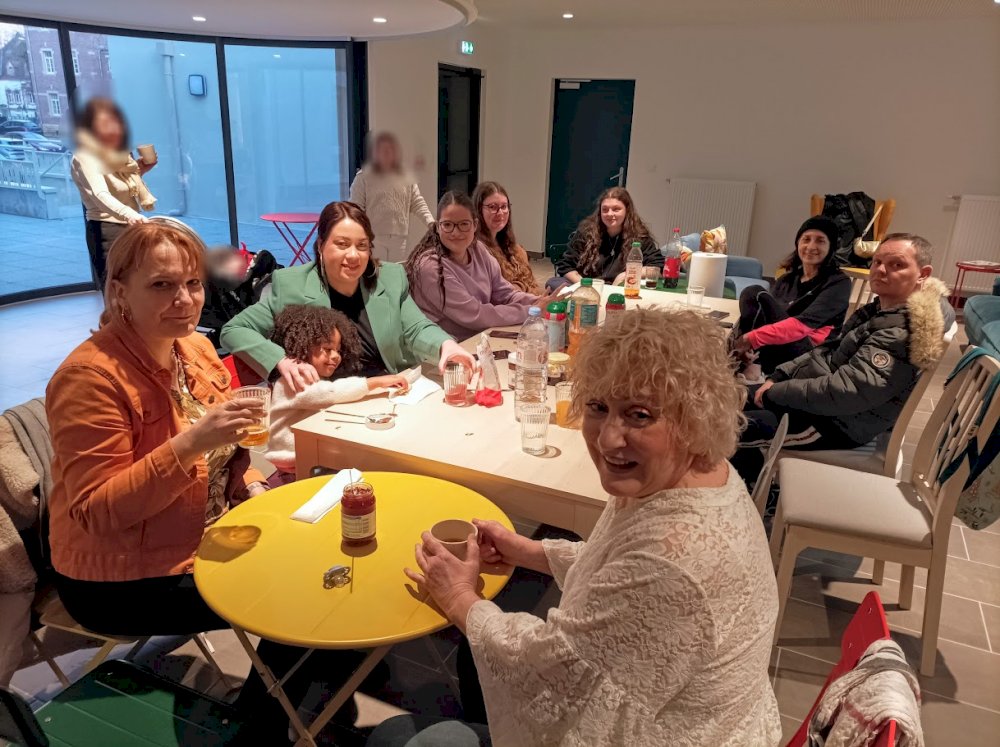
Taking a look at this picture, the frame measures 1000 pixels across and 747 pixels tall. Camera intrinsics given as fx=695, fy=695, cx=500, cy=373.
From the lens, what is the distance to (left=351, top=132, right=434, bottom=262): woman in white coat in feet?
17.5

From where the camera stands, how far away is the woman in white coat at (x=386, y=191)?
17.5 ft

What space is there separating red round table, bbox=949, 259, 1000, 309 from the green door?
3718 millimetres

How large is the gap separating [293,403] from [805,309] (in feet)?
9.35

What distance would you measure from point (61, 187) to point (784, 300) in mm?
6607

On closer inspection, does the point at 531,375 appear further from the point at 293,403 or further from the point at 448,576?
the point at 448,576

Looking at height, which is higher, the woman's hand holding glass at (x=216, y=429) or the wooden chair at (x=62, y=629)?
the woman's hand holding glass at (x=216, y=429)

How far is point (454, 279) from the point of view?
322cm

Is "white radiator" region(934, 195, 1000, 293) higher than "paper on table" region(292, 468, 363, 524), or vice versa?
"white radiator" region(934, 195, 1000, 293)

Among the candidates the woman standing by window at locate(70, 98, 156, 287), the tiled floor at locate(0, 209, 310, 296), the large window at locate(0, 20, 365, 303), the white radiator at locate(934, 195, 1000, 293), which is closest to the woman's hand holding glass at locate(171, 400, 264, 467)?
the woman standing by window at locate(70, 98, 156, 287)

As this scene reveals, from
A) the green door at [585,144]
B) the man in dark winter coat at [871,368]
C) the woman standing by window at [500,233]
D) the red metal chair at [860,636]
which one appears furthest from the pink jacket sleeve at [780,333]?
the green door at [585,144]

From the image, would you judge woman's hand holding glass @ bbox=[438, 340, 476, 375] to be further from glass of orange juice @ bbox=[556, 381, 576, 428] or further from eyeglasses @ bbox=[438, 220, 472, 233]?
eyeglasses @ bbox=[438, 220, 472, 233]

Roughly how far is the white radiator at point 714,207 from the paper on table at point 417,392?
21.0 feet

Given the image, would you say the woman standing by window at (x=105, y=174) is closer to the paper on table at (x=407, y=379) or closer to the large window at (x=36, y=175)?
the large window at (x=36, y=175)

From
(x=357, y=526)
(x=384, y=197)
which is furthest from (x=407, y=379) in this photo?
(x=384, y=197)
